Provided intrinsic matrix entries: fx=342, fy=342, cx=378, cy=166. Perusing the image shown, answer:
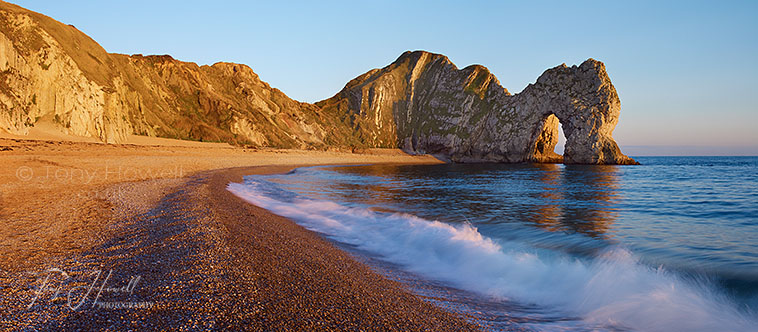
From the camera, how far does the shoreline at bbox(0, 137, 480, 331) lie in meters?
3.29

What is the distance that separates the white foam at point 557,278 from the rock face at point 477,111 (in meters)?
79.7

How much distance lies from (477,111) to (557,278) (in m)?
111

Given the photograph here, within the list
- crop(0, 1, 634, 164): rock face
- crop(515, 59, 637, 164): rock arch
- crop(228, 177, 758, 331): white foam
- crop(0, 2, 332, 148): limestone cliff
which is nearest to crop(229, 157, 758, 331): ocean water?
crop(228, 177, 758, 331): white foam

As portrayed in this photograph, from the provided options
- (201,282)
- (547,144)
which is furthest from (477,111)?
(201,282)

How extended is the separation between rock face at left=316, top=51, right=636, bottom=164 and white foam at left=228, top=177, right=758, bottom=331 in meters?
79.7

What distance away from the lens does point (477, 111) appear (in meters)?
112

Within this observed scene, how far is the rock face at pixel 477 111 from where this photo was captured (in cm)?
7675

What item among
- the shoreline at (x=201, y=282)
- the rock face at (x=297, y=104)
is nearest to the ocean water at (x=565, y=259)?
the shoreline at (x=201, y=282)

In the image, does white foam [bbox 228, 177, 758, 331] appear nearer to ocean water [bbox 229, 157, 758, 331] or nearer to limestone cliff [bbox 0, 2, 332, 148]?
ocean water [bbox 229, 157, 758, 331]

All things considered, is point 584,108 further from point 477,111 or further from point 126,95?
point 126,95

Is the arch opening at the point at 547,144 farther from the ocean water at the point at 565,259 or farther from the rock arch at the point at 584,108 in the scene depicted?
the ocean water at the point at 565,259

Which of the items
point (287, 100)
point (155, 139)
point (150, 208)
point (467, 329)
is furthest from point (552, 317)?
point (287, 100)

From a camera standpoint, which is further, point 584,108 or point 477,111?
point 477,111

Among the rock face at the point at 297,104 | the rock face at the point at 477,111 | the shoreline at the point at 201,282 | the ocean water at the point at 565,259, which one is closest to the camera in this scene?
the shoreline at the point at 201,282
